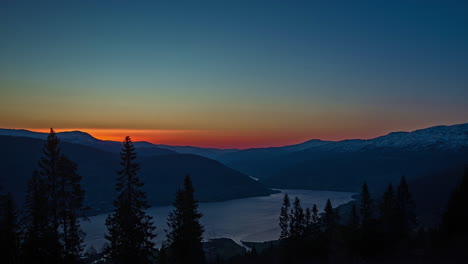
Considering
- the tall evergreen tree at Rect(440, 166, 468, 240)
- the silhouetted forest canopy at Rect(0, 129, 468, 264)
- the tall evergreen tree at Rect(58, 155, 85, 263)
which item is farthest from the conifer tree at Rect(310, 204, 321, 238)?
the tall evergreen tree at Rect(58, 155, 85, 263)

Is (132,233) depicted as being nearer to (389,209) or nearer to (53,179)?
(53,179)

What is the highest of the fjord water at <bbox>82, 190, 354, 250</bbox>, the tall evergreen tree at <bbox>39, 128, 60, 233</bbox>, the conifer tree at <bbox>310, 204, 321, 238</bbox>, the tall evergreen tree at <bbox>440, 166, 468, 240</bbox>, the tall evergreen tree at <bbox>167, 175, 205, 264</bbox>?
the tall evergreen tree at <bbox>39, 128, 60, 233</bbox>

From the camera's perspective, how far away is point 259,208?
18262 cm

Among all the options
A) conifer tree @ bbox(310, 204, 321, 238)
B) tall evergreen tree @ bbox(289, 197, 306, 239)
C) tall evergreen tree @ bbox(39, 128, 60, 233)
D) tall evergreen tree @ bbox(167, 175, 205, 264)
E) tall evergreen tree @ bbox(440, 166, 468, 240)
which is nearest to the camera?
tall evergreen tree @ bbox(440, 166, 468, 240)

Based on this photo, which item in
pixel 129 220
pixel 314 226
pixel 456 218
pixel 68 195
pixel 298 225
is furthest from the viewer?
pixel 314 226

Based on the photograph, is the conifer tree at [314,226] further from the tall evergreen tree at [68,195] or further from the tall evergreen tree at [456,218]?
the tall evergreen tree at [68,195]

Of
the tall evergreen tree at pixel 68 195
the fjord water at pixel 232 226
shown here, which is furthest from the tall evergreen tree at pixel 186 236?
the fjord water at pixel 232 226

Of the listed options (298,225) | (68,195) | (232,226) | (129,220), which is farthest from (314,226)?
(232,226)

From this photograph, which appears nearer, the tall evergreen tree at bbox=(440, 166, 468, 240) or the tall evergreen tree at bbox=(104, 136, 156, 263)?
the tall evergreen tree at bbox=(440, 166, 468, 240)

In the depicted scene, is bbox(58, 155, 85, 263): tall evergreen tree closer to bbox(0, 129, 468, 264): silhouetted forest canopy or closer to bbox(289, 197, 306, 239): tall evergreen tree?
bbox(0, 129, 468, 264): silhouetted forest canopy

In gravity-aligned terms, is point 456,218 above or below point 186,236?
above

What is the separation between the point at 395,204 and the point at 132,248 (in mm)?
38131

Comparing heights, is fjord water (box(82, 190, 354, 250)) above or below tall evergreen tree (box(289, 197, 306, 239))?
below

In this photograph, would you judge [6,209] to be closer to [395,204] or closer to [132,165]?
[132,165]
